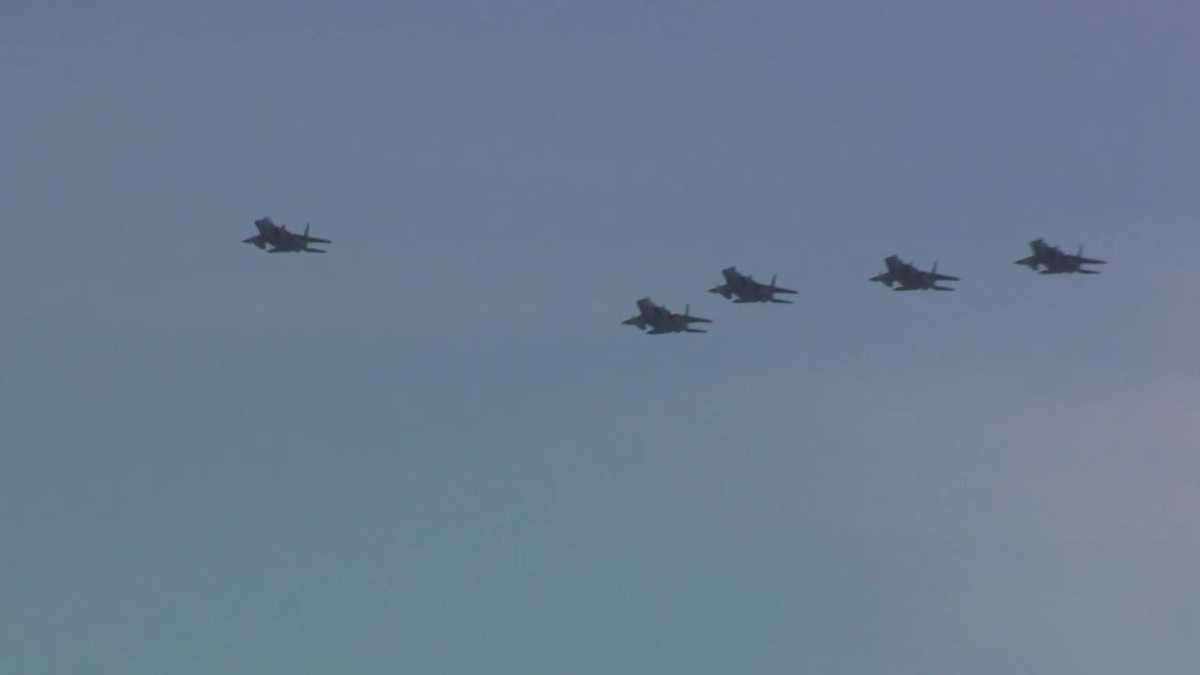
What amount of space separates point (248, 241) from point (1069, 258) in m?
43.3

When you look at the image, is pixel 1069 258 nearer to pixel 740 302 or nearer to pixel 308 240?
pixel 740 302

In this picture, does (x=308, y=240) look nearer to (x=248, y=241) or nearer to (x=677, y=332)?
(x=248, y=241)

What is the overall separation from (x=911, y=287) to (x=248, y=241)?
3559cm

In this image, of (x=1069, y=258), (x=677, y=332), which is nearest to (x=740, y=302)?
(x=677, y=332)

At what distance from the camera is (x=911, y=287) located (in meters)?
154

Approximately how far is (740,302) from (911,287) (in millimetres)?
9254

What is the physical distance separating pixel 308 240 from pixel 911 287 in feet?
107

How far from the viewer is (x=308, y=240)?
14850cm

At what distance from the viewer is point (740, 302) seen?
155 metres

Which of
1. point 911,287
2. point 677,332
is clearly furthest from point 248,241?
point 911,287

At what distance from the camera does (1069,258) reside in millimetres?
151750

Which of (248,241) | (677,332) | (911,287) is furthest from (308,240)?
(911,287)

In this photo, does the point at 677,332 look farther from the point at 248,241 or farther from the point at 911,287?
the point at 248,241

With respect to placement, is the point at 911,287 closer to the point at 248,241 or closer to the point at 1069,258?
the point at 1069,258
